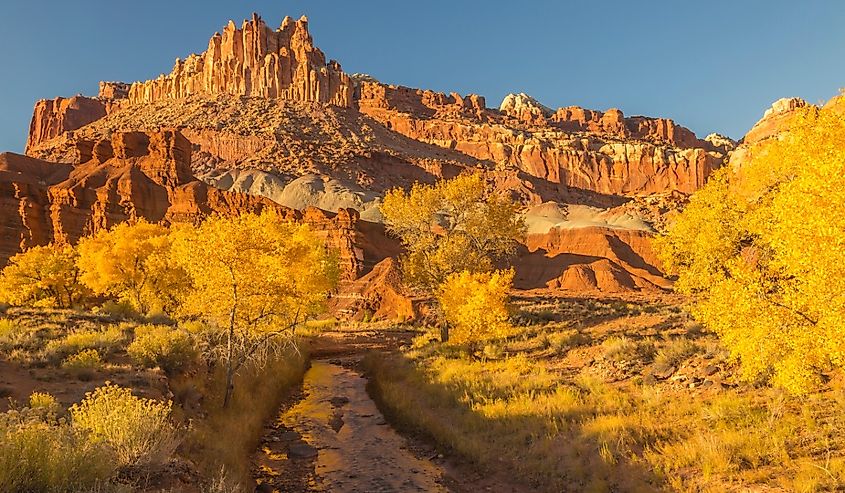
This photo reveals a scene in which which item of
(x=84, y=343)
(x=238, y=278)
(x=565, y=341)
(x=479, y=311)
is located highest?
(x=238, y=278)

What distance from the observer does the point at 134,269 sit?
38.5m

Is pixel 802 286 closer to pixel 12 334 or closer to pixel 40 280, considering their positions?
pixel 12 334

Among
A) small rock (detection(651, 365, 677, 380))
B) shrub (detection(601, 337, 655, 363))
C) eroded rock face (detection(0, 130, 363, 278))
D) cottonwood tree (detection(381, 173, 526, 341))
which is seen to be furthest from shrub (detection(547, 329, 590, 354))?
eroded rock face (detection(0, 130, 363, 278))

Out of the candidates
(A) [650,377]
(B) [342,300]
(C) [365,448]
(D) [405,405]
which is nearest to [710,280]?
(A) [650,377]

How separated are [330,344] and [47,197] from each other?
73.6 metres

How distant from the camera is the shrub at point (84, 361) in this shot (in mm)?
17728

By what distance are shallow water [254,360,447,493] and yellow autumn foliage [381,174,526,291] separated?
9231 millimetres

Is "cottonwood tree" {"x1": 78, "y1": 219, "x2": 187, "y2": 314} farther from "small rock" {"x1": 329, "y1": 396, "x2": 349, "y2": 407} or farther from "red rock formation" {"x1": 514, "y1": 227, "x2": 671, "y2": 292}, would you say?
"red rock formation" {"x1": 514, "y1": 227, "x2": 671, "y2": 292}

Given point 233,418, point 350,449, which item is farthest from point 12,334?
point 350,449

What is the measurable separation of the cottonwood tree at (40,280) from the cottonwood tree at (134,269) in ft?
21.9

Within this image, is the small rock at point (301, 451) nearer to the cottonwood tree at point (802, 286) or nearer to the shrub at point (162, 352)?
the shrub at point (162, 352)

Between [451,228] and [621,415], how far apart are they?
19.9m

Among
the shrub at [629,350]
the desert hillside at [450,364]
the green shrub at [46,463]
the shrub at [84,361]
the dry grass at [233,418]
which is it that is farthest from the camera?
the shrub at [629,350]

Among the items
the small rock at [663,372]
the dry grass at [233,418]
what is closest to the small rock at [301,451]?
the dry grass at [233,418]
